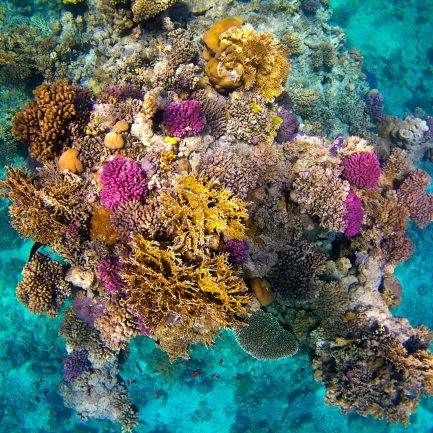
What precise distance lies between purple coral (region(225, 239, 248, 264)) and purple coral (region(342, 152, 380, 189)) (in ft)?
9.74

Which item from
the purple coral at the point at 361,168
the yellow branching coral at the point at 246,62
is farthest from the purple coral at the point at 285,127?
the purple coral at the point at 361,168

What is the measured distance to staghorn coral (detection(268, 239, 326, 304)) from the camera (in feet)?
20.8

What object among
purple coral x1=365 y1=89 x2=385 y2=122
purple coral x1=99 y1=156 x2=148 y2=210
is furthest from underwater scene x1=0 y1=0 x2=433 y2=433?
purple coral x1=365 y1=89 x2=385 y2=122

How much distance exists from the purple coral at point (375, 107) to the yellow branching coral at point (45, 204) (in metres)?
11.4

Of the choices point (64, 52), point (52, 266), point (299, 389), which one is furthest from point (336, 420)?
point (64, 52)

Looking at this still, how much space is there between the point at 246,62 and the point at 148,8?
3.00m

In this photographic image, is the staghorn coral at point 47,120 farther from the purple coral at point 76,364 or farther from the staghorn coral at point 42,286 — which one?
the purple coral at point 76,364

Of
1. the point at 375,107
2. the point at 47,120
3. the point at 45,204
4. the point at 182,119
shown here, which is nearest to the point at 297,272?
the point at 182,119

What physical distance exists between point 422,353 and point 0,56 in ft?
40.8

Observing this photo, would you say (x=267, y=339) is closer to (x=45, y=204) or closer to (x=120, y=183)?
(x=120, y=183)

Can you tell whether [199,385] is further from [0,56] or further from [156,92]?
[0,56]

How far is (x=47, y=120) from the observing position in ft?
18.2

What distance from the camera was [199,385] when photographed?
33.7ft

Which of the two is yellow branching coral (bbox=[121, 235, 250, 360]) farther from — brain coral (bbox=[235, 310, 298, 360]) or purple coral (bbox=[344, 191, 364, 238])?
purple coral (bbox=[344, 191, 364, 238])
